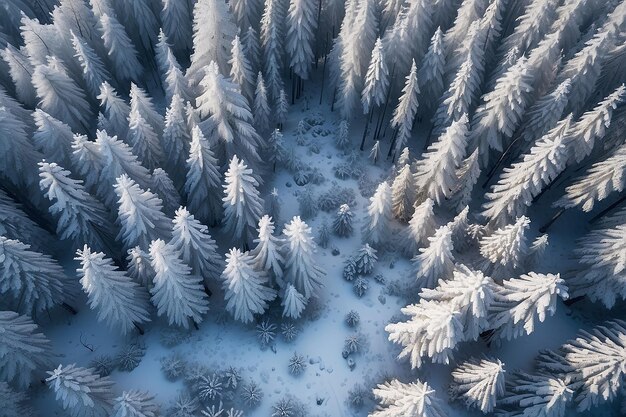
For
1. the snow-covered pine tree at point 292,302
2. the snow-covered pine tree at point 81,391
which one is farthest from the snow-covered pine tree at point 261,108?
the snow-covered pine tree at point 81,391

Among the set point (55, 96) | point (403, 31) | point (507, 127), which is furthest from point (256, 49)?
point (507, 127)

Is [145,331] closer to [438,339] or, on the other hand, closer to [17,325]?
[17,325]

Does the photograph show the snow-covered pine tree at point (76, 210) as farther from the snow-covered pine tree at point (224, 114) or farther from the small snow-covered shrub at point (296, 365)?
the small snow-covered shrub at point (296, 365)

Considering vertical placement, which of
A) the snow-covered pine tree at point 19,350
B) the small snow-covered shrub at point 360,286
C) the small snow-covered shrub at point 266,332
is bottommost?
the small snow-covered shrub at point 266,332

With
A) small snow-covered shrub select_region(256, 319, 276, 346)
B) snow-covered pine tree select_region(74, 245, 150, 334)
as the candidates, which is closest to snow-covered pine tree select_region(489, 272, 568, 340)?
small snow-covered shrub select_region(256, 319, 276, 346)

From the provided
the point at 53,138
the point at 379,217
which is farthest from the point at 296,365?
the point at 53,138

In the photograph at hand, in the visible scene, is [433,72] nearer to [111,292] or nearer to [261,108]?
[261,108]
